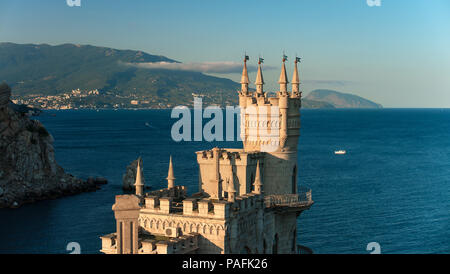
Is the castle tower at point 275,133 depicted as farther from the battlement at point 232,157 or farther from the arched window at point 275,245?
the arched window at point 275,245

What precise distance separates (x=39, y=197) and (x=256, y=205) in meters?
62.9

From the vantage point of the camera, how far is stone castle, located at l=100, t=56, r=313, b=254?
2555 cm

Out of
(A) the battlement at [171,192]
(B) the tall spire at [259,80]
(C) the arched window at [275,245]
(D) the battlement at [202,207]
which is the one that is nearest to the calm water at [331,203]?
(C) the arched window at [275,245]

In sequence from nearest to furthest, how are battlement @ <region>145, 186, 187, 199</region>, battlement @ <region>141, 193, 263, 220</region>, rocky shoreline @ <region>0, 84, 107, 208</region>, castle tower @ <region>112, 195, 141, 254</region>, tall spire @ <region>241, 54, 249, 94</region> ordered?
castle tower @ <region>112, 195, 141, 254</region>
battlement @ <region>141, 193, 263, 220</region>
battlement @ <region>145, 186, 187, 199</region>
tall spire @ <region>241, 54, 249, 94</region>
rocky shoreline @ <region>0, 84, 107, 208</region>

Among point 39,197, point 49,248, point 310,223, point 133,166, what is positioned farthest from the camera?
point 133,166

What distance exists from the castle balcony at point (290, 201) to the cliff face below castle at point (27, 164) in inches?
2251

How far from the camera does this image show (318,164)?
400 ft

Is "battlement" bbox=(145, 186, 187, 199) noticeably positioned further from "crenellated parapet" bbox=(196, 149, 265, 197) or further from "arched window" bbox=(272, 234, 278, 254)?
"arched window" bbox=(272, 234, 278, 254)

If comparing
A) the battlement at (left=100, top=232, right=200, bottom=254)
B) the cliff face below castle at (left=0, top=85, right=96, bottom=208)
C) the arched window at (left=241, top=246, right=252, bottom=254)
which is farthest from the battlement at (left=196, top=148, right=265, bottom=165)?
the cliff face below castle at (left=0, top=85, right=96, bottom=208)

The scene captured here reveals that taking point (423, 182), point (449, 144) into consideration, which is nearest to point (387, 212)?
point (423, 182)

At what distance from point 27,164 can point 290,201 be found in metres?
64.3

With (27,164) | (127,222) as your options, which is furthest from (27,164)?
(127,222)

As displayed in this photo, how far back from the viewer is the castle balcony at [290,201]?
3484 centimetres
